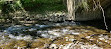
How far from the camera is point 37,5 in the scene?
805cm

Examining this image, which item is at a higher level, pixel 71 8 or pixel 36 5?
pixel 36 5

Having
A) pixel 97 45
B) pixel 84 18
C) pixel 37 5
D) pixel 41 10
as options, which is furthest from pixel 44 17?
pixel 97 45

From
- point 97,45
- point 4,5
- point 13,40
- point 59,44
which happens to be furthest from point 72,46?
point 4,5

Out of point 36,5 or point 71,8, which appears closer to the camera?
point 71,8

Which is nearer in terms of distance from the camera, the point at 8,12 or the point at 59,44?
the point at 59,44

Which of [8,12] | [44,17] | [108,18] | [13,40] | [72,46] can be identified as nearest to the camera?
[72,46]

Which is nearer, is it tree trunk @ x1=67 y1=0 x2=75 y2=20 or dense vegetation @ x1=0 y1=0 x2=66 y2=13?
tree trunk @ x1=67 y1=0 x2=75 y2=20

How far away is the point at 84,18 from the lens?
6.69 metres

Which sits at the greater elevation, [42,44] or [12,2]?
[12,2]

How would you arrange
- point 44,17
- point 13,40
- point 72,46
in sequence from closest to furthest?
1. point 72,46
2. point 13,40
3. point 44,17

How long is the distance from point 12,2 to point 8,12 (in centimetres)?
65

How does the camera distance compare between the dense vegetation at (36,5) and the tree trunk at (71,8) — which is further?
the dense vegetation at (36,5)

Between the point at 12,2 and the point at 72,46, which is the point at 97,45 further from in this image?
the point at 12,2

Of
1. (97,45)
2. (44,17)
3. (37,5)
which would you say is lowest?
(97,45)
